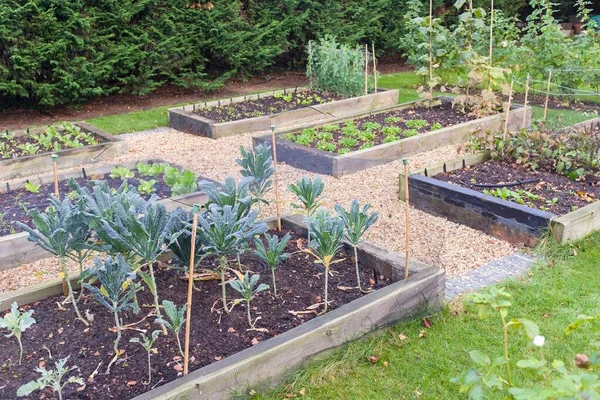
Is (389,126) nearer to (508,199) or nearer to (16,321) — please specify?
(508,199)

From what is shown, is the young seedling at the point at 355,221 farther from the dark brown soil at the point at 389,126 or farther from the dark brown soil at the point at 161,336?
the dark brown soil at the point at 389,126

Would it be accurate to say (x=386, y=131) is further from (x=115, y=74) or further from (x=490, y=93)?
(x=115, y=74)

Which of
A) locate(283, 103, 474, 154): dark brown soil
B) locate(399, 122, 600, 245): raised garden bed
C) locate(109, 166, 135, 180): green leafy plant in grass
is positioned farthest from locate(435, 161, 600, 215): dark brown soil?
locate(109, 166, 135, 180): green leafy plant in grass

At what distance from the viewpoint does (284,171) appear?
6383 mm

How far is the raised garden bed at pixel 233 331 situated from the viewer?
268 cm

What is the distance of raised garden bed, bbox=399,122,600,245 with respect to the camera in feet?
14.5

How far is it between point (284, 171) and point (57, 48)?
171 inches

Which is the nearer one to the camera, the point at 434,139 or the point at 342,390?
the point at 342,390

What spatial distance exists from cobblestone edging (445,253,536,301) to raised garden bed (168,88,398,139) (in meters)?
3.78

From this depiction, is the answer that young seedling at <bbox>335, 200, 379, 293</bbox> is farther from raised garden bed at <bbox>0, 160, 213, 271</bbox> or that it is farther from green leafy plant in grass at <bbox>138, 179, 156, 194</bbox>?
green leafy plant in grass at <bbox>138, 179, 156, 194</bbox>

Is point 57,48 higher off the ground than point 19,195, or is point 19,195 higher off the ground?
point 57,48

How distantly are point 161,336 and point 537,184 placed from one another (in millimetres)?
3586

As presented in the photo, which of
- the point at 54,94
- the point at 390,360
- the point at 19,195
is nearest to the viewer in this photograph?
the point at 390,360

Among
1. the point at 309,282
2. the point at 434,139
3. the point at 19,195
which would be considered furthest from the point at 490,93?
the point at 19,195
